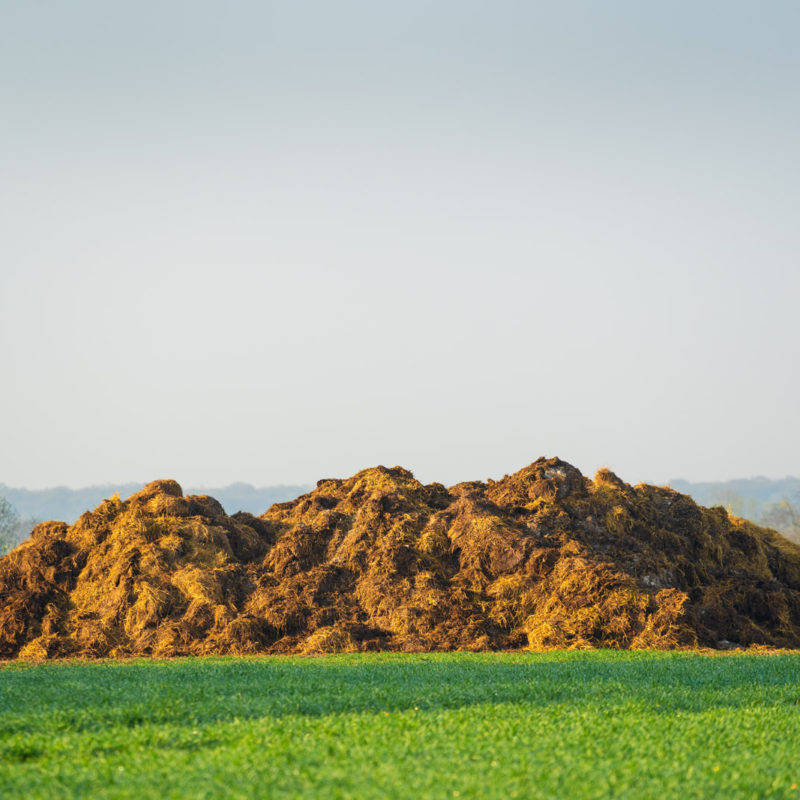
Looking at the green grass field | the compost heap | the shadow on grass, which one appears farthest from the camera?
the compost heap

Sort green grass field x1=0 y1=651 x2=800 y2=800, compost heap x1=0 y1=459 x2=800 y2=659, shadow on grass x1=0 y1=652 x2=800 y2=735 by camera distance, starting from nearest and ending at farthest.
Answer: green grass field x1=0 y1=651 x2=800 y2=800
shadow on grass x1=0 y1=652 x2=800 y2=735
compost heap x1=0 y1=459 x2=800 y2=659

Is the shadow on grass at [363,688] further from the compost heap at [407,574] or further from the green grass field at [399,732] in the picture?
the compost heap at [407,574]

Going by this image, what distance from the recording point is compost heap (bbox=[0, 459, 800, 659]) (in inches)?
984

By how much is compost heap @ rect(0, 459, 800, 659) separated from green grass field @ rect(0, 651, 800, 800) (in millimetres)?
6403

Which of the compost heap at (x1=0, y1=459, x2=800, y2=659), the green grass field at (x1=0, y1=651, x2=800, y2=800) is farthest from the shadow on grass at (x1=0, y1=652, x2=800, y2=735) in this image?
the compost heap at (x1=0, y1=459, x2=800, y2=659)

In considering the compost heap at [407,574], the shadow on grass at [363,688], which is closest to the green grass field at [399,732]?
the shadow on grass at [363,688]

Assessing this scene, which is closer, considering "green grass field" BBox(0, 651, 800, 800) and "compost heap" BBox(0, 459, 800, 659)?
"green grass field" BBox(0, 651, 800, 800)

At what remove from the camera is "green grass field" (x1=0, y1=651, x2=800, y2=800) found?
970cm

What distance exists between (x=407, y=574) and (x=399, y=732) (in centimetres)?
1538

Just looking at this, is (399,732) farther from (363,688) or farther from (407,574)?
(407,574)

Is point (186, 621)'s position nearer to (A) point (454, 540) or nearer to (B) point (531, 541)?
(A) point (454, 540)

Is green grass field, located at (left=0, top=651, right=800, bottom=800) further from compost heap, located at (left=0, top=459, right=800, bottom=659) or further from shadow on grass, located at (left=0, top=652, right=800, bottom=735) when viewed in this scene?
compost heap, located at (left=0, top=459, right=800, bottom=659)

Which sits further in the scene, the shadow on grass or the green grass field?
the shadow on grass

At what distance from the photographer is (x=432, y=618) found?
25500 millimetres
